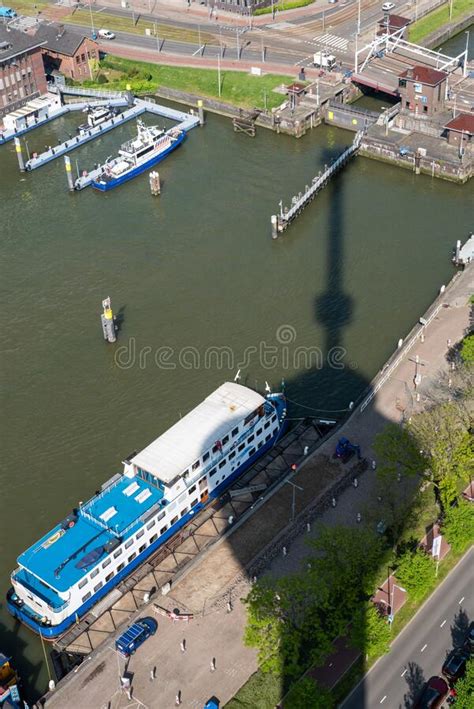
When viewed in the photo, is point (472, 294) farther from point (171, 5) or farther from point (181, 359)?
point (171, 5)

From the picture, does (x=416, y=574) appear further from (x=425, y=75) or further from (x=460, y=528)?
(x=425, y=75)

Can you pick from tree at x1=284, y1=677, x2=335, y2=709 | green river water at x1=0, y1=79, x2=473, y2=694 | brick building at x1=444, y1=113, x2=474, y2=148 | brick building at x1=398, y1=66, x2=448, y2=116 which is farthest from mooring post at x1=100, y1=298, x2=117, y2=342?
brick building at x1=398, y1=66, x2=448, y2=116

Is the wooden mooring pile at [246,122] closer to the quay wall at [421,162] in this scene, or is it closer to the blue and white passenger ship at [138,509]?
the quay wall at [421,162]

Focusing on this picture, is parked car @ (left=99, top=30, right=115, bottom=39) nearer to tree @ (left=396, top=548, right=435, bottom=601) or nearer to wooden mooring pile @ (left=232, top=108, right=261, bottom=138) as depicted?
wooden mooring pile @ (left=232, top=108, right=261, bottom=138)

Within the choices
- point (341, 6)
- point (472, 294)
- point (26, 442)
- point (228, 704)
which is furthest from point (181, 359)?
point (341, 6)

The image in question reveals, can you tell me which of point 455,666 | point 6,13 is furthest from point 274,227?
point 6,13

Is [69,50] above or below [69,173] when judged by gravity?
above

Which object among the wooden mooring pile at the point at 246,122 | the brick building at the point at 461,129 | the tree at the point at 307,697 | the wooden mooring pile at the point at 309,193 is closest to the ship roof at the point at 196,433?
the tree at the point at 307,697
